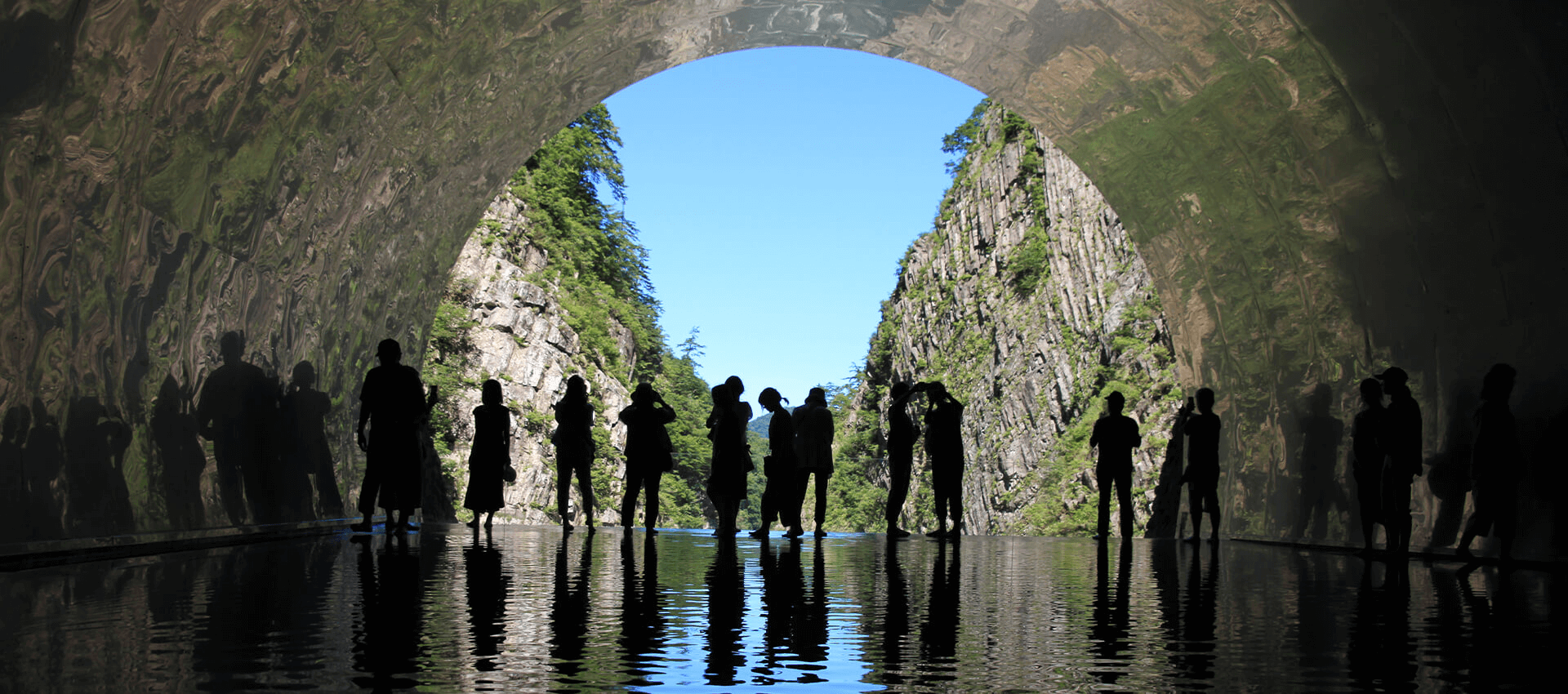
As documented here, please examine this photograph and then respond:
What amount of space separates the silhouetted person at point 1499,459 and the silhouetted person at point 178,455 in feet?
30.1

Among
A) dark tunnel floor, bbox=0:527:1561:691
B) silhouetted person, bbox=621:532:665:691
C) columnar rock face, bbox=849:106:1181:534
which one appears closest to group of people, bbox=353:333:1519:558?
dark tunnel floor, bbox=0:527:1561:691

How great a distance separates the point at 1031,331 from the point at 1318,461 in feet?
89.6

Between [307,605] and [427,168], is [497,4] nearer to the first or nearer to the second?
[427,168]

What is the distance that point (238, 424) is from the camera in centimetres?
1077

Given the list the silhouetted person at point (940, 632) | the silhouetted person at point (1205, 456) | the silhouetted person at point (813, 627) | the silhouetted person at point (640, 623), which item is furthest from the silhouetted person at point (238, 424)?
the silhouetted person at point (1205, 456)

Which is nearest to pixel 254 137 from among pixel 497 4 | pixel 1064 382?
pixel 497 4

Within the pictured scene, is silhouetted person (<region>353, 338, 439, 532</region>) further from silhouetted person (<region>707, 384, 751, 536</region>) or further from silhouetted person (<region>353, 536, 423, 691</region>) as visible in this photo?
silhouetted person (<region>353, 536, 423, 691</region>)

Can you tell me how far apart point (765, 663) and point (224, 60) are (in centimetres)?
698

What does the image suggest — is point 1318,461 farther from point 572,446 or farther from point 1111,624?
point 1111,624

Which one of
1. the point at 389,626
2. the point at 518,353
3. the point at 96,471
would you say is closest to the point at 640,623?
the point at 389,626

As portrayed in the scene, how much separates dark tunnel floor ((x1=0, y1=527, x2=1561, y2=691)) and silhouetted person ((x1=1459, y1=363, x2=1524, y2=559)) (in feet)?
2.41

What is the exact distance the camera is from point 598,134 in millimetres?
45906

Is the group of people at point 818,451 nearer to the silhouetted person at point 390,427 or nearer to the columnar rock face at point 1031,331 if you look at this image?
the silhouetted person at point 390,427

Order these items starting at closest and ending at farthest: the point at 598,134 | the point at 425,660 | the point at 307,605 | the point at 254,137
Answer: the point at 425,660
the point at 307,605
the point at 254,137
the point at 598,134
